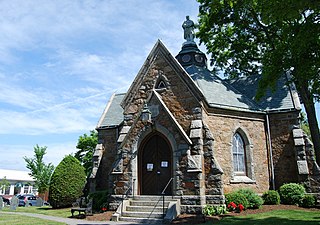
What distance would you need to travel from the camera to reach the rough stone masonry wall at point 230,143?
15.5m

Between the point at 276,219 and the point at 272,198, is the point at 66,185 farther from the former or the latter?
the point at 276,219

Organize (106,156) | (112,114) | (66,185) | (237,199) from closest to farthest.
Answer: (237,199), (106,156), (66,185), (112,114)

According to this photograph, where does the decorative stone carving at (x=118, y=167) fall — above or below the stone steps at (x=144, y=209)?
above

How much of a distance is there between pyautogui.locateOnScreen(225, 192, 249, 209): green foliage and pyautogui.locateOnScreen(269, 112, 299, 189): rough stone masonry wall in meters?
3.59

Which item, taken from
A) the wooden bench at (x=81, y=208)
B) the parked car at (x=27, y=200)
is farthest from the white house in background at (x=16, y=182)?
the wooden bench at (x=81, y=208)

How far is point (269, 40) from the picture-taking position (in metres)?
21.2

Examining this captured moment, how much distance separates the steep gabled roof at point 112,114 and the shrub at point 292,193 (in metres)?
10.9

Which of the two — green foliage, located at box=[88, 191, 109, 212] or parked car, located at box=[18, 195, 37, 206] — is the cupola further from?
parked car, located at box=[18, 195, 37, 206]

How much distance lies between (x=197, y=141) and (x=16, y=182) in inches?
2188

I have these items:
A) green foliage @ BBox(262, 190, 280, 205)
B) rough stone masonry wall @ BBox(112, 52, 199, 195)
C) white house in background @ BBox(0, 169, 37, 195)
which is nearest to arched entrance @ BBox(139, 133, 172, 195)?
rough stone masonry wall @ BBox(112, 52, 199, 195)

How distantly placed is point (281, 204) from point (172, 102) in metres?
7.94

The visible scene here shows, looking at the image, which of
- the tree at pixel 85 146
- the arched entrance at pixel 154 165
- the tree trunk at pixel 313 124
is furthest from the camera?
the tree at pixel 85 146

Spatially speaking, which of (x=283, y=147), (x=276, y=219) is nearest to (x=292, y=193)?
(x=283, y=147)

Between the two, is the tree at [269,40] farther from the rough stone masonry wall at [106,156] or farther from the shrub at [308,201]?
the rough stone masonry wall at [106,156]
